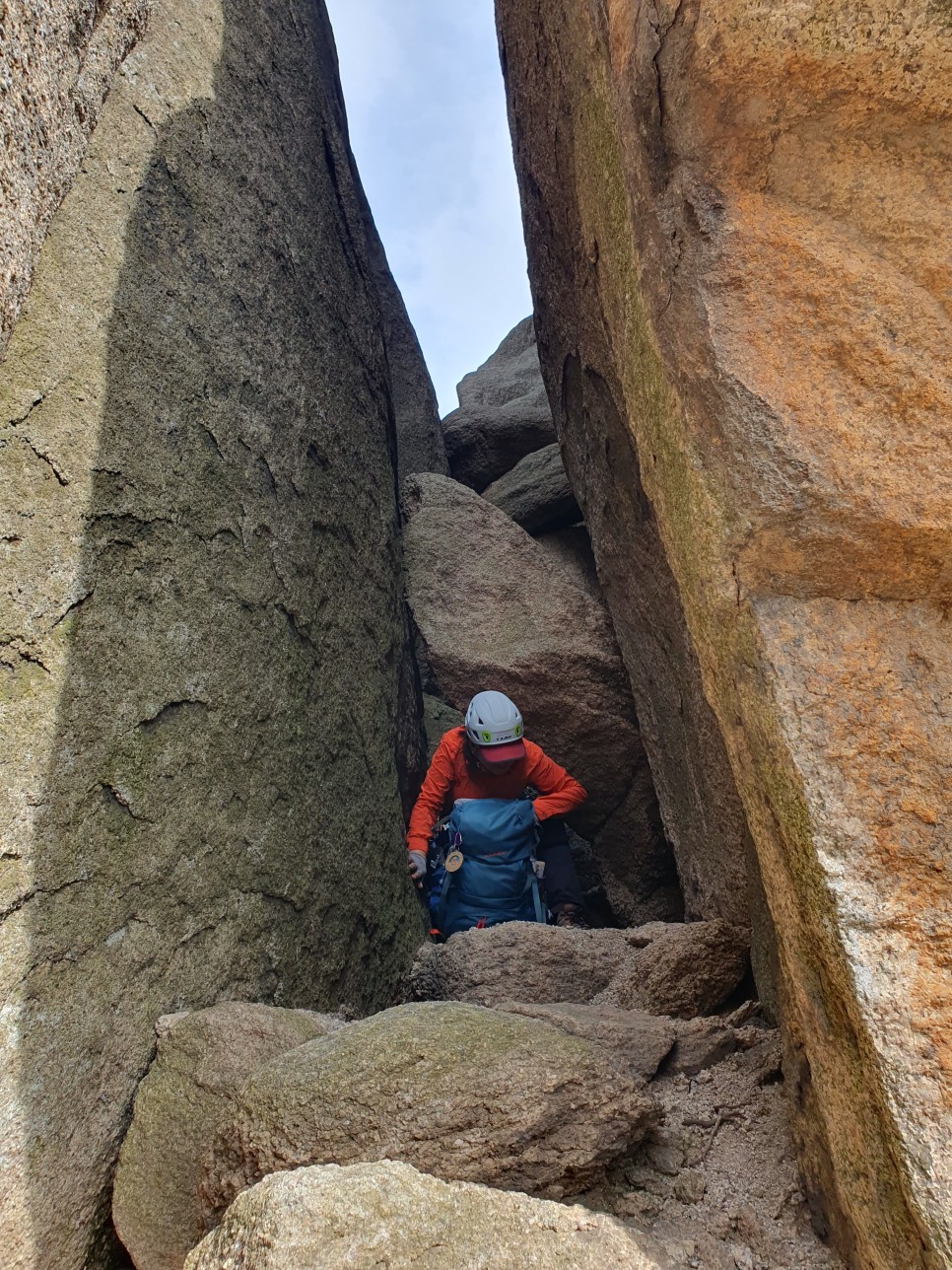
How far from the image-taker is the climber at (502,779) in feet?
17.5

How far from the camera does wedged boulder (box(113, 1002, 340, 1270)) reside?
225 centimetres

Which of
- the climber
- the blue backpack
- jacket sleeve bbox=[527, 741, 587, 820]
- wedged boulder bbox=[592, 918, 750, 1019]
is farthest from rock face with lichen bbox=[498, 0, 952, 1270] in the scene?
jacket sleeve bbox=[527, 741, 587, 820]

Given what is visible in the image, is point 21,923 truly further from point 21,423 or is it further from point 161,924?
point 21,423

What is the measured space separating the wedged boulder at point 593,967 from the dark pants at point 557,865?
1.39 metres

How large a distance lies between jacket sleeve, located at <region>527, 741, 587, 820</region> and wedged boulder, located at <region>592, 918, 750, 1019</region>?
2101 mm

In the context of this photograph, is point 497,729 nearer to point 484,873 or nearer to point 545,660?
point 545,660

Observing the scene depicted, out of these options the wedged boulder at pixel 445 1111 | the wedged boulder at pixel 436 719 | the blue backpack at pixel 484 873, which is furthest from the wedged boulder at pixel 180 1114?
the wedged boulder at pixel 436 719

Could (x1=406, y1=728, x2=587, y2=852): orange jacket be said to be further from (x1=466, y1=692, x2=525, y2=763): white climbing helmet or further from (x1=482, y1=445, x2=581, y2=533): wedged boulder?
(x1=482, y1=445, x2=581, y2=533): wedged boulder

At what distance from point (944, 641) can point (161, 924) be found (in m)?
2.31

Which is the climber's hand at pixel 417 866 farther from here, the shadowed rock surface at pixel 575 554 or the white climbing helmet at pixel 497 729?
the shadowed rock surface at pixel 575 554

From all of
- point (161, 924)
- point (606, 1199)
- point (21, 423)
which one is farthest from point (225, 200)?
point (606, 1199)

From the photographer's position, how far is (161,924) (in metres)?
2.78

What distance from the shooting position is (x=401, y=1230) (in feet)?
5.37

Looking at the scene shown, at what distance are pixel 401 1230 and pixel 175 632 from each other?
201 centimetres
